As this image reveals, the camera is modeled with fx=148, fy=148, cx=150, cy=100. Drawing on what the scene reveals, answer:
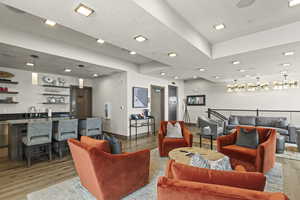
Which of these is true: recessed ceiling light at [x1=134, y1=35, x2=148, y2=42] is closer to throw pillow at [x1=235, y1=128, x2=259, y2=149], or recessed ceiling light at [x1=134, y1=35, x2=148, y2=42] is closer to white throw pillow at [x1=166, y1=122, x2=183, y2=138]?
white throw pillow at [x1=166, y1=122, x2=183, y2=138]

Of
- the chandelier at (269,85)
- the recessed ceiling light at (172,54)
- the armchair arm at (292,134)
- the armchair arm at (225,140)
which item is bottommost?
the armchair arm at (292,134)

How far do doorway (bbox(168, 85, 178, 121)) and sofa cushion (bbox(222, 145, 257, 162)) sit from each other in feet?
16.3

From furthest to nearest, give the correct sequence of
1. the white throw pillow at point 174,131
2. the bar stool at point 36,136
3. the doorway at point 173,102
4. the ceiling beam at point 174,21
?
the doorway at point 173,102 → the white throw pillow at point 174,131 → the bar stool at point 36,136 → the ceiling beam at point 174,21

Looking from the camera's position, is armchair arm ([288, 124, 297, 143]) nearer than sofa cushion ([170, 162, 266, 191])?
No

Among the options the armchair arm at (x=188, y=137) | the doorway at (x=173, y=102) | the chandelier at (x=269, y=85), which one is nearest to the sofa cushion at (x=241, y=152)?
the armchair arm at (x=188, y=137)

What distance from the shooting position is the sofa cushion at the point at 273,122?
5441mm

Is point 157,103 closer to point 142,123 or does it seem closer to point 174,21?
point 142,123

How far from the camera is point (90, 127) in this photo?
14.3ft

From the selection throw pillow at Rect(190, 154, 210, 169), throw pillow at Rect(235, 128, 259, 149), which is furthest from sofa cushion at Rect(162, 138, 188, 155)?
throw pillow at Rect(190, 154, 210, 169)

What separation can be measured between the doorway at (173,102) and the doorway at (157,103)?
70cm

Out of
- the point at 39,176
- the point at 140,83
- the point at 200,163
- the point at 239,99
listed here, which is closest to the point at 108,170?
the point at 200,163

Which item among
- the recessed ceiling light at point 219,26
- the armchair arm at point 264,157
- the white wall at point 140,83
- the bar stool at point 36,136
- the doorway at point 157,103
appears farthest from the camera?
the doorway at point 157,103

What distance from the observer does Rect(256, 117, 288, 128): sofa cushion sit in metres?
5.44

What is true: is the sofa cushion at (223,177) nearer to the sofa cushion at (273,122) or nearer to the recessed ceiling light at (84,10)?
the recessed ceiling light at (84,10)
